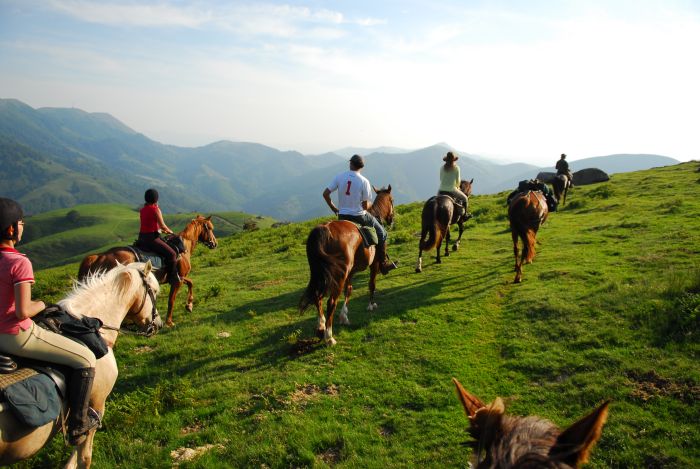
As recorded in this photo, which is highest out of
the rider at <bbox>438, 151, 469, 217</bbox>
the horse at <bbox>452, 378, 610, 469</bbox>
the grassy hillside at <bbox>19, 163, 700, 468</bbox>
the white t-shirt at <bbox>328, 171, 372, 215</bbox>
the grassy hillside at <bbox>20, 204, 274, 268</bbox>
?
the rider at <bbox>438, 151, 469, 217</bbox>

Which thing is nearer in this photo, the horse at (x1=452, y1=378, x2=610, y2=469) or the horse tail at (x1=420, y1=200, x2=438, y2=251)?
the horse at (x1=452, y1=378, x2=610, y2=469)

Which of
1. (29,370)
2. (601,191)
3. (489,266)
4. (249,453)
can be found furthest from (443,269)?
(601,191)

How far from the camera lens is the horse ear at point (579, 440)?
193cm

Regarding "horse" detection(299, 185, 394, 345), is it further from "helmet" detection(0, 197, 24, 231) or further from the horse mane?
"helmet" detection(0, 197, 24, 231)

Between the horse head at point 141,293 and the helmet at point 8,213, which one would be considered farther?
the horse head at point 141,293

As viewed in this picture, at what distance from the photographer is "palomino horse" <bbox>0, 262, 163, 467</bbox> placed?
4441 millimetres

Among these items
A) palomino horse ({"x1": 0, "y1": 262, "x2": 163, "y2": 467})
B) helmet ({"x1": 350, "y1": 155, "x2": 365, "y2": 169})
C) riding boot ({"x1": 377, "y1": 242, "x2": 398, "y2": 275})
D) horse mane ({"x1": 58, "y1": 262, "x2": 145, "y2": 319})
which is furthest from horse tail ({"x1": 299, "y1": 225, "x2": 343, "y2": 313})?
horse mane ({"x1": 58, "y1": 262, "x2": 145, "y2": 319})

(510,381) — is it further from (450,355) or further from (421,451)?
(421,451)

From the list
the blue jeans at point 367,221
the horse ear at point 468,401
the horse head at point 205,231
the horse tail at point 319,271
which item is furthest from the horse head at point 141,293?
the horse head at point 205,231

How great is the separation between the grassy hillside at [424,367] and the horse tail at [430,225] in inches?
46.6

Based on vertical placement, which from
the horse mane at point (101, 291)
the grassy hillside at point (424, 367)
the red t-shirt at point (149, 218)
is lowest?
the grassy hillside at point (424, 367)

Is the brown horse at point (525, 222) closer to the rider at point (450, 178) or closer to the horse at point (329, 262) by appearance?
the rider at point (450, 178)

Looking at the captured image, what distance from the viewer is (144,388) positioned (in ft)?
25.8

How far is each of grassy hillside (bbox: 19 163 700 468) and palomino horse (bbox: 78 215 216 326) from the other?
29.3 inches
